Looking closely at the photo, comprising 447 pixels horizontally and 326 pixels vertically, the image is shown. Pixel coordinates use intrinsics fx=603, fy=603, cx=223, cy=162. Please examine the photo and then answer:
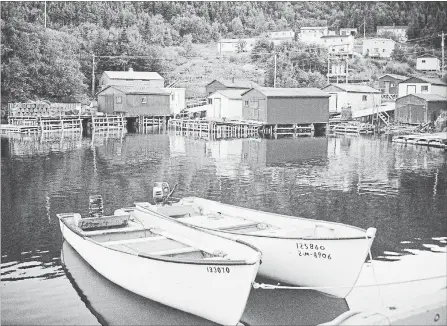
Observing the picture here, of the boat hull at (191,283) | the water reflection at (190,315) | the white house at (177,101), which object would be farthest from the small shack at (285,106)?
the boat hull at (191,283)

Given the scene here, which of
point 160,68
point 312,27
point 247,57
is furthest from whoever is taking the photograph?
point 247,57

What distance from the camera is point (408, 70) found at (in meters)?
56.8

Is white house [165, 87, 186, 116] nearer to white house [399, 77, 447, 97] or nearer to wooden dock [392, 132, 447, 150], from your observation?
white house [399, 77, 447, 97]

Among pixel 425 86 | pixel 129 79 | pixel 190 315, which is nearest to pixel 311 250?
pixel 190 315

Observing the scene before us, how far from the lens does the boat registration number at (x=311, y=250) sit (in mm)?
7383

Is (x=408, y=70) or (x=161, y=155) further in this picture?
(x=408, y=70)

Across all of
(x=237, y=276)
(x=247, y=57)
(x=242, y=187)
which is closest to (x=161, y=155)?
(x=242, y=187)

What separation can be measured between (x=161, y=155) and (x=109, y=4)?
68.4ft

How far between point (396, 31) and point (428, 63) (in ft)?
24.6

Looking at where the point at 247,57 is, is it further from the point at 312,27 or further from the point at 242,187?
the point at 242,187

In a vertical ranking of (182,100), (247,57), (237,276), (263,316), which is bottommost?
(263,316)

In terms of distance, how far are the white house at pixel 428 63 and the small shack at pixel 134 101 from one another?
21.5 meters

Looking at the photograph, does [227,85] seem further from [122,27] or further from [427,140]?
[427,140]

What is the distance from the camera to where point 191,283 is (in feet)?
21.7
